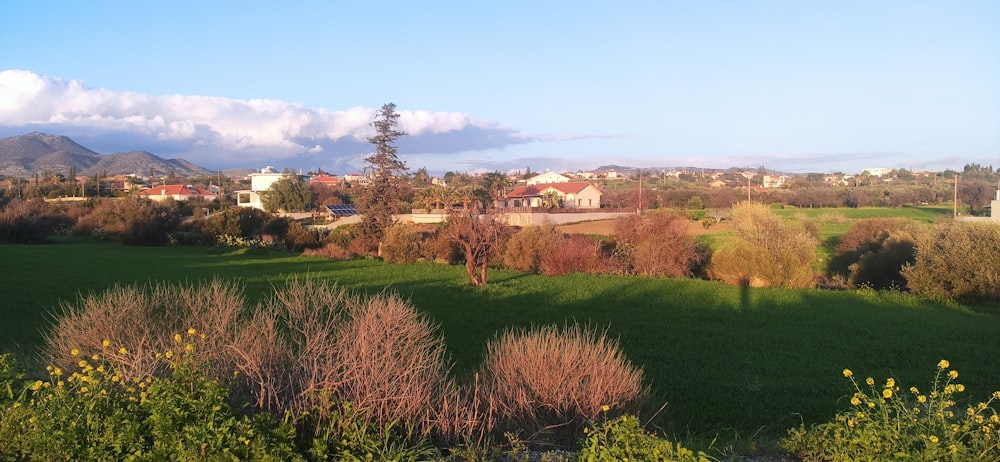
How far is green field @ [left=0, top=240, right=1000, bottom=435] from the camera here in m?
10.5

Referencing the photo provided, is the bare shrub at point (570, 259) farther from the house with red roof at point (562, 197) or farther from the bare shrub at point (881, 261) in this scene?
the house with red roof at point (562, 197)

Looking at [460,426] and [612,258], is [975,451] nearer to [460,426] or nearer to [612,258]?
[460,426]

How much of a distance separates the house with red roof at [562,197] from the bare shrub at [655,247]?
4272 cm

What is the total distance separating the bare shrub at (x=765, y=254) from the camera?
28.0m

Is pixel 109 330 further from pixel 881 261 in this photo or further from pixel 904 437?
pixel 881 261

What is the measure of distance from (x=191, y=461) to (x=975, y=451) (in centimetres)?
498

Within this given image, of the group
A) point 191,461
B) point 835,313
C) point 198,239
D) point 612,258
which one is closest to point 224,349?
point 191,461

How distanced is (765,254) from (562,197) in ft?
174

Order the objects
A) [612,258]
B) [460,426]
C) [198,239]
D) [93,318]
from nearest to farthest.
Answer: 1. [460,426]
2. [93,318]
3. [612,258]
4. [198,239]

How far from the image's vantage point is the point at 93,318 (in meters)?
7.44

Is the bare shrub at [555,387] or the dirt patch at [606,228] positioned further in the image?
the dirt patch at [606,228]

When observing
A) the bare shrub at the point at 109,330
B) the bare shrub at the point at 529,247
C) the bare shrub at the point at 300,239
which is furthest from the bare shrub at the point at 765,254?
the bare shrub at the point at 300,239

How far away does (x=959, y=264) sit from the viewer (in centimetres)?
2242

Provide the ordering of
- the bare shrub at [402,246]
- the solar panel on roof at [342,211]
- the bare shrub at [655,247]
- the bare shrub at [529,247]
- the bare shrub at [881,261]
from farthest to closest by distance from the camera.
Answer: the solar panel on roof at [342,211] < the bare shrub at [402,246] < the bare shrub at [529,247] < the bare shrub at [655,247] < the bare shrub at [881,261]
